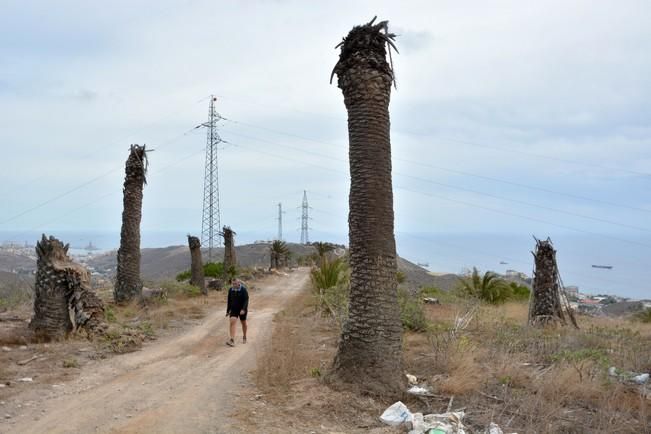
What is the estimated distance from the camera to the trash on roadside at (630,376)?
28.4 feet

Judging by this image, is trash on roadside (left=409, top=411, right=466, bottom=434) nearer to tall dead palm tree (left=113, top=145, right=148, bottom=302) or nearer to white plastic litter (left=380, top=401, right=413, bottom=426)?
white plastic litter (left=380, top=401, right=413, bottom=426)

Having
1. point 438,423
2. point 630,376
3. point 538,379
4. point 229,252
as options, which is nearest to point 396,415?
point 438,423

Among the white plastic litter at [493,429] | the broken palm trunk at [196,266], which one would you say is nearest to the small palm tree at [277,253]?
the broken palm trunk at [196,266]

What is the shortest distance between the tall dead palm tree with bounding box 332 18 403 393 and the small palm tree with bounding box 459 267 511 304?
1563 cm

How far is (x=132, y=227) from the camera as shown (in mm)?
18859

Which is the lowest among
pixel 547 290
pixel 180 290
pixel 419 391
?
pixel 419 391

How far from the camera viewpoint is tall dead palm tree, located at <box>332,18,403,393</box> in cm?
823

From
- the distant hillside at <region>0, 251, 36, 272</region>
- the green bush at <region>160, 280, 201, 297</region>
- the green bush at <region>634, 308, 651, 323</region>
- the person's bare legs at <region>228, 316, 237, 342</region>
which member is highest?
the distant hillside at <region>0, 251, 36, 272</region>

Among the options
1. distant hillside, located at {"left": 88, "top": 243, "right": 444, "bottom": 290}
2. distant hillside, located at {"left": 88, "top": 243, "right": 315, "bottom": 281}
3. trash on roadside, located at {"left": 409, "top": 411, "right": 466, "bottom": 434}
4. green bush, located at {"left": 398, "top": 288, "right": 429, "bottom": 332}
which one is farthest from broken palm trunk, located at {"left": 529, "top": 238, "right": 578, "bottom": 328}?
distant hillside, located at {"left": 88, "top": 243, "right": 315, "bottom": 281}

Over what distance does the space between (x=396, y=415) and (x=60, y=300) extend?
8363mm

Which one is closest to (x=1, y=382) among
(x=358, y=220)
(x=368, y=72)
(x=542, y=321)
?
(x=358, y=220)

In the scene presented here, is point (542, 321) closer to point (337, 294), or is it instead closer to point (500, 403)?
point (337, 294)

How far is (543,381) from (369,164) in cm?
384

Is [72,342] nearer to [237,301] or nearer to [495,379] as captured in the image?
[237,301]
